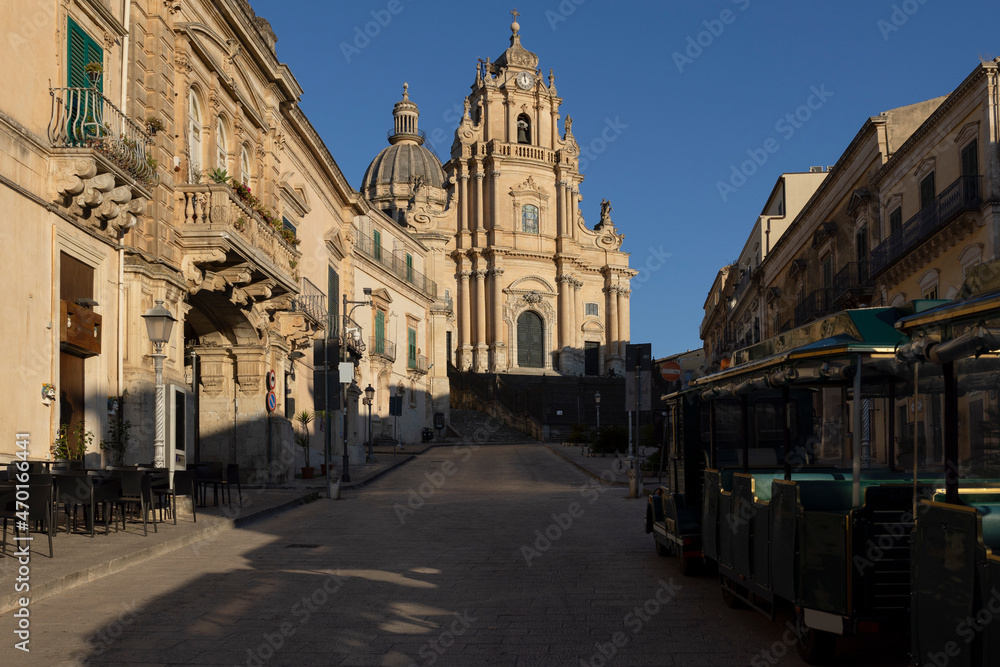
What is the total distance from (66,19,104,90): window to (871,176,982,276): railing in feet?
59.3

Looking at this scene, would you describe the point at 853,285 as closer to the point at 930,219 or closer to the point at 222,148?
the point at 930,219

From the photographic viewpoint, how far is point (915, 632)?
17.6 ft

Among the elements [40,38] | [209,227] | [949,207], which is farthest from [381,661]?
[949,207]

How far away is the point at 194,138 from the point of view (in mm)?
19484

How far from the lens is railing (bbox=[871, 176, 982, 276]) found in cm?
2267

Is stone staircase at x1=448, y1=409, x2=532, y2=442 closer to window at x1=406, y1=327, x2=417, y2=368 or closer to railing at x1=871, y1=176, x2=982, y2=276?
window at x1=406, y1=327, x2=417, y2=368

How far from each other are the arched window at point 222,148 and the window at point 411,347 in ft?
111

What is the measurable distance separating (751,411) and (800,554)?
296 centimetres

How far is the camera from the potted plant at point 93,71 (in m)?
14.2

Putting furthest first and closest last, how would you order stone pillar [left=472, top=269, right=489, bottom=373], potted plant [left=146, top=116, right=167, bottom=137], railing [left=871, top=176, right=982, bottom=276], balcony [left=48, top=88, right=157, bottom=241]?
stone pillar [left=472, top=269, right=489, bottom=373], railing [left=871, top=176, right=982, bottom=276], potted plant [left=146, top=116, right=167, bottom=137], balcony [left=48, top=88, right=157, bottom=241]

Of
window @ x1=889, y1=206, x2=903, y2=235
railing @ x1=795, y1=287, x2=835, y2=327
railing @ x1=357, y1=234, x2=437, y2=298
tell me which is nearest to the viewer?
window @ x1=889, y1=206, x2=903, y2=235

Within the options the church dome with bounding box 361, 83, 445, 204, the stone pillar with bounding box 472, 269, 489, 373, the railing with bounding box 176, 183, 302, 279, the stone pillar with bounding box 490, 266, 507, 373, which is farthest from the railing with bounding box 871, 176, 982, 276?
→ the church dome with bounding box 361, 83, 445, 204

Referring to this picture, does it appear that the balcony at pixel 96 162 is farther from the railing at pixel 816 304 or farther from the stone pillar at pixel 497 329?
the stone pillar at pixel 497 329

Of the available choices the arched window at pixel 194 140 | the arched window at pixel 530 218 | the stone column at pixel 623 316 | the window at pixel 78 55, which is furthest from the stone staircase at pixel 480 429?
the window at pixel 78 55
